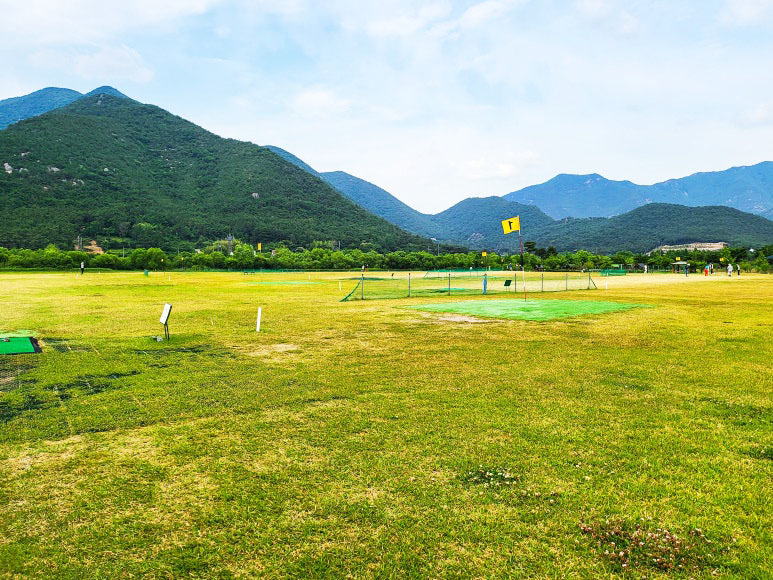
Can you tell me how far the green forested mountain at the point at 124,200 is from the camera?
464 ft

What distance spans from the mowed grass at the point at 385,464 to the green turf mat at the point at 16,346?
0.61 meters

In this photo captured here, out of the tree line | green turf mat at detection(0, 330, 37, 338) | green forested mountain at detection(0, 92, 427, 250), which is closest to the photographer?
green turf mat at detection(0, 330, 37, 338)

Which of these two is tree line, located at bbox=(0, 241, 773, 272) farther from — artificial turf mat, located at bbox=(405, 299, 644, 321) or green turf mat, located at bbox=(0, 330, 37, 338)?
A: green turf mat, located at bbox=(0, 330, 37, 338)

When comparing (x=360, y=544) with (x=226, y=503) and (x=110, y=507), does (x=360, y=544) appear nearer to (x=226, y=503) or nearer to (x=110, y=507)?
(x=226, y=503)

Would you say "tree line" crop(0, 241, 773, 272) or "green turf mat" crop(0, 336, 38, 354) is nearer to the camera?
"green turf mat" crop(0, 336, 38, 354)

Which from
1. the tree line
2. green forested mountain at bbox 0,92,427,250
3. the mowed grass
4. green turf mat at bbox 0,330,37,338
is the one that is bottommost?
the mowed grass

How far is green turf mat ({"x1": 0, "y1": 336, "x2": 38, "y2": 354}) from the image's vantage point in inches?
460

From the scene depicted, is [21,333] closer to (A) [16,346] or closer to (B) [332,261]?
(A) [16,346]

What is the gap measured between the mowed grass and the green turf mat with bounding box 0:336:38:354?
613mm

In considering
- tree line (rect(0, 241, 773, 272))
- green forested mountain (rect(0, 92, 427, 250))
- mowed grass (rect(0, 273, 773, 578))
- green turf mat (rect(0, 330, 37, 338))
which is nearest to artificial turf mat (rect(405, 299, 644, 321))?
mowed grass (rect(0, 273, 773, 578))

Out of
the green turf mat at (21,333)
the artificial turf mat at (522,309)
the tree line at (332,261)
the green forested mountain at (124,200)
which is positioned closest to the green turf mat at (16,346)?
the green turf mat at (21,333)

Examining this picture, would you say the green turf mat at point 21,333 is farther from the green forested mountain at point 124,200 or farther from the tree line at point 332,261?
the green forested mountain at point 124,200

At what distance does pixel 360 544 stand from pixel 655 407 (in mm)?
6031

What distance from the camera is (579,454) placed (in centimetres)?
557
